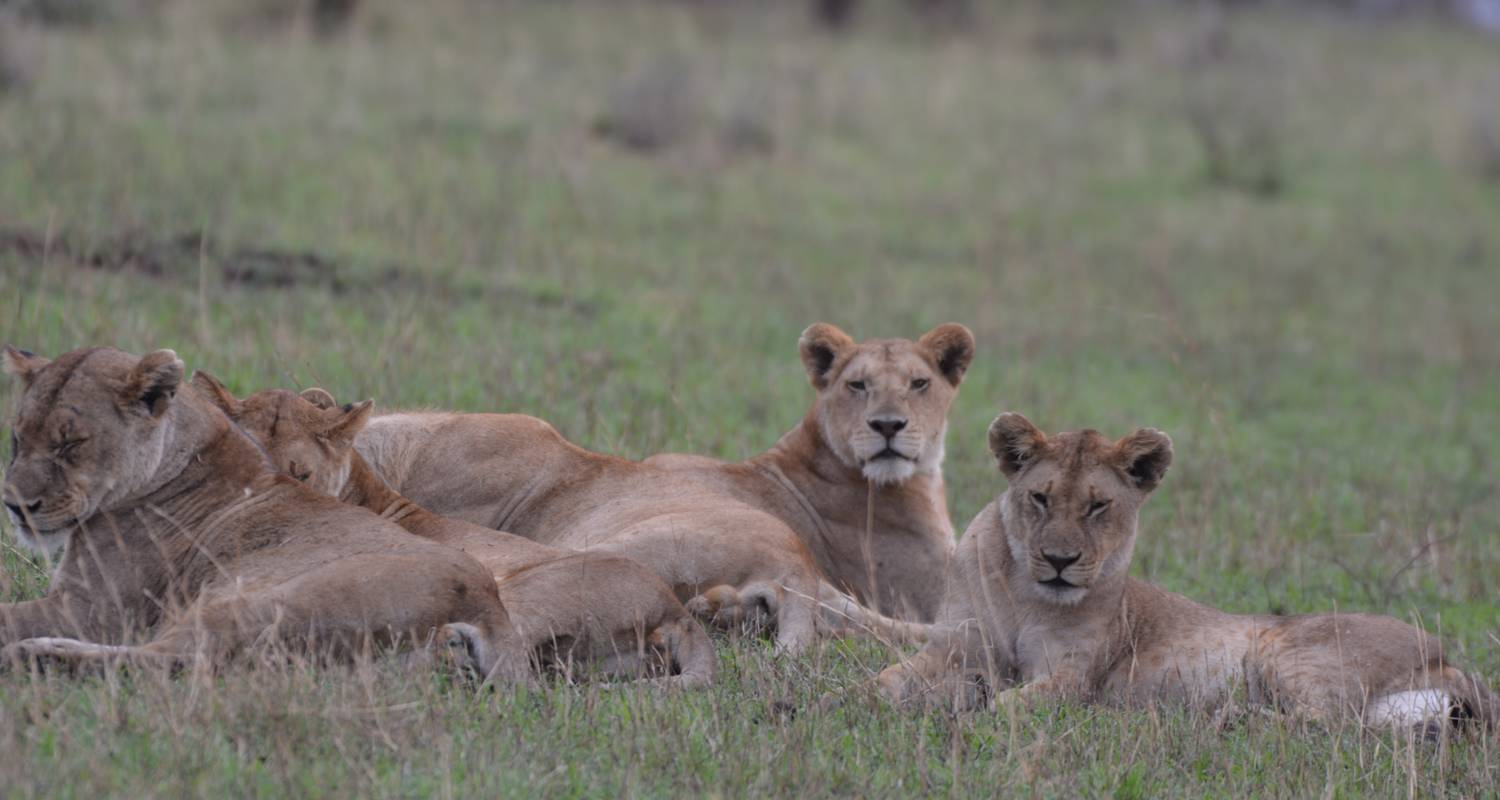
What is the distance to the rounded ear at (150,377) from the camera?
5730 mm

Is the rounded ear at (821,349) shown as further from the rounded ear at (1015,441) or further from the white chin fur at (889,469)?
the rounded ear at (1015,441)

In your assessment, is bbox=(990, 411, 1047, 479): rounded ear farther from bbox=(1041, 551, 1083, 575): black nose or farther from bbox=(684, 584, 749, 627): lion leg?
bbox=(684, 584, 749, 627): lion leg

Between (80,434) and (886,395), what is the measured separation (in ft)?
11.4

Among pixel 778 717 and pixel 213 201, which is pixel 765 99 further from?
pixel 778 717

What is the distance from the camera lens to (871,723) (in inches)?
229

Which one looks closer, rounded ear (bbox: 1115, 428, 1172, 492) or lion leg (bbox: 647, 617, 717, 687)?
lion leg (bbox: 647, 617, 717, 687)

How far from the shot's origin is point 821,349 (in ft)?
27.6

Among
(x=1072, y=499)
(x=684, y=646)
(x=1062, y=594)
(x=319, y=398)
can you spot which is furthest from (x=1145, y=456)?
(x=319, y=398)

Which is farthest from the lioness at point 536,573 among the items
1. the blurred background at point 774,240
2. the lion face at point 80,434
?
the blurred background at point 774,240

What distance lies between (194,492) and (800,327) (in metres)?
7.79

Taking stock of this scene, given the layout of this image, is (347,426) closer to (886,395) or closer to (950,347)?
(886,395)

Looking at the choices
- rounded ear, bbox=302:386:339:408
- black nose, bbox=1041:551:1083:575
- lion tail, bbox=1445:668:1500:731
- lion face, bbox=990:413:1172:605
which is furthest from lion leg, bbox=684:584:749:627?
lion tail, bbox=1445:668:1500:731

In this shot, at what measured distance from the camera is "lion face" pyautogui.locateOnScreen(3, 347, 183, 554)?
5.64 metres

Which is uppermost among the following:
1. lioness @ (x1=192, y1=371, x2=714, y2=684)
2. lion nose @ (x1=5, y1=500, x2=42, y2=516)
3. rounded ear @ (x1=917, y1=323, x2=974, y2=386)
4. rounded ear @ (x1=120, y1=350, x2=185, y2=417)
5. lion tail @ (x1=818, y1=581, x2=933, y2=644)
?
rounded ear @ (x1=120, y1=350, x2=185, y2=417)
